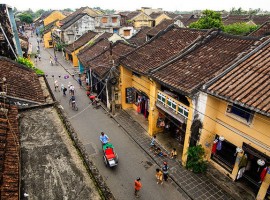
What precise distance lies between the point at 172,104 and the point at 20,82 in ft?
35.8

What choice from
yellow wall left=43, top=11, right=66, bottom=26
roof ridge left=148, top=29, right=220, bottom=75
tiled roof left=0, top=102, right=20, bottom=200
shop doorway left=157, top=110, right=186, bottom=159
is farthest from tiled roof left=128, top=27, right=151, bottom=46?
yellow wall left=43, top=11, right=66, bottom=26

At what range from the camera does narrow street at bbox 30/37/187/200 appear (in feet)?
46.0

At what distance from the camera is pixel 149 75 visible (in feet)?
54.7

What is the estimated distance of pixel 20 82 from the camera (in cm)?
1342

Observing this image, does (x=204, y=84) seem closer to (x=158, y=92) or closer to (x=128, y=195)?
(x=158, y=92)

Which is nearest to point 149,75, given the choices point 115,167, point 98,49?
point 115,167

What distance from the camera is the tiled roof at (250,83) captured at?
10.4 metres

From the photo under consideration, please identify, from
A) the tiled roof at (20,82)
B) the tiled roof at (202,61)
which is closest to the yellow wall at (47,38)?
the tiled roof at (20,82)

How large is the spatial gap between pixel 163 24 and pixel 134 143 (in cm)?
2893

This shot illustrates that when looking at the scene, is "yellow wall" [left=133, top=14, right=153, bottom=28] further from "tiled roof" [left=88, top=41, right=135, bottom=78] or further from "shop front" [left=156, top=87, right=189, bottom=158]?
"shop front" [left=156, top=87, right=189, bottom=158]

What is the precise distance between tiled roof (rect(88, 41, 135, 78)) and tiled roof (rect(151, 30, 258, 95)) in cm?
855

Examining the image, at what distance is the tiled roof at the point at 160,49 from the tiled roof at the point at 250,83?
19.9 feet

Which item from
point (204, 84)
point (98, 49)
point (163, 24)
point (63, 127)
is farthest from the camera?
point (163, 24)

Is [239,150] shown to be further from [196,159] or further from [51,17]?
[51,17]
